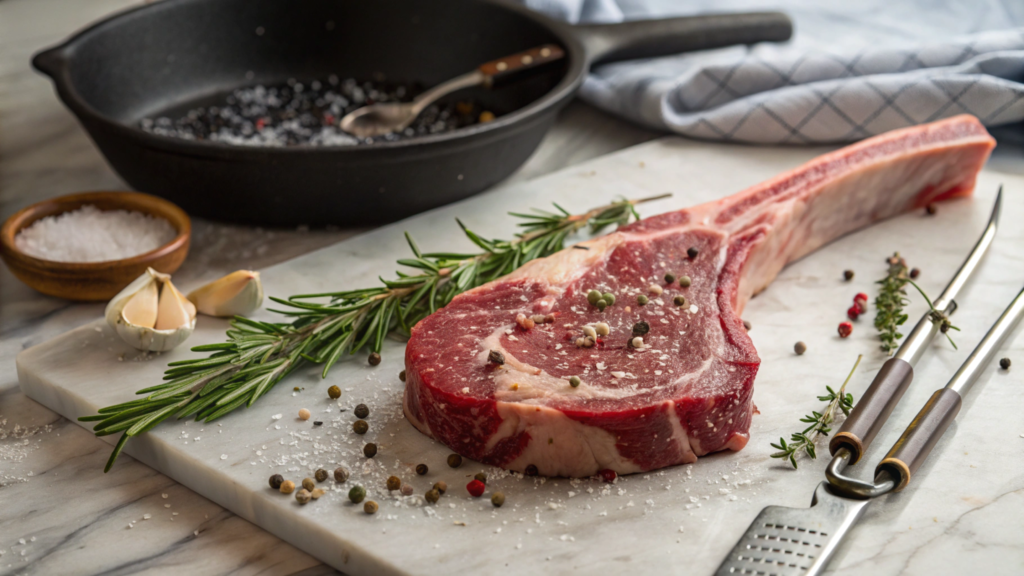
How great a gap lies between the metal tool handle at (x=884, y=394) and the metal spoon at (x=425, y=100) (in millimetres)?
1285

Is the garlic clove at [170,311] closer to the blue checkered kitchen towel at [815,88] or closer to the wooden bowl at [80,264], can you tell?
the wooden bowl at [80,264]

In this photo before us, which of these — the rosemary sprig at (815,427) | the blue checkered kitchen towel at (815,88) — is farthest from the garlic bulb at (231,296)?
the blue checkered kitchen towel at (815,88)

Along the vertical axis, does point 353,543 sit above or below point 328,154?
below

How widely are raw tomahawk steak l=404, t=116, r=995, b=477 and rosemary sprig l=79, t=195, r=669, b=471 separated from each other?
0.59 feet

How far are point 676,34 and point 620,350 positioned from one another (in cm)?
153

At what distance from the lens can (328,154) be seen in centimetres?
194

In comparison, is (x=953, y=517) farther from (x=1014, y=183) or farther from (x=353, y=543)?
(x=1014, y=183)

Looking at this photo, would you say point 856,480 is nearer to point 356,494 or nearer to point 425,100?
point 356,494

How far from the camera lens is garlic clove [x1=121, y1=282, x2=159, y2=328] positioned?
1.67 meters

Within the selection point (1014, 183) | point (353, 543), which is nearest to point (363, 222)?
point (353, 543)

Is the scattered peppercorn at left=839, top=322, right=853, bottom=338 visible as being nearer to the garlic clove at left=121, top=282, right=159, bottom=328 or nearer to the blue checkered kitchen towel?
the blue checkered kitchen towel

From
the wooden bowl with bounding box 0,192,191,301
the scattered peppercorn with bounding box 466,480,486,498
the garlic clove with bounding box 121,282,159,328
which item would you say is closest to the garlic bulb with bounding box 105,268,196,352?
the garlic clove with bounding box 121,282,159,328

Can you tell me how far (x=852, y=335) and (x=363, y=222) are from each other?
46.7 inches

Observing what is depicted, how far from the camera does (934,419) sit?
1454 mm
